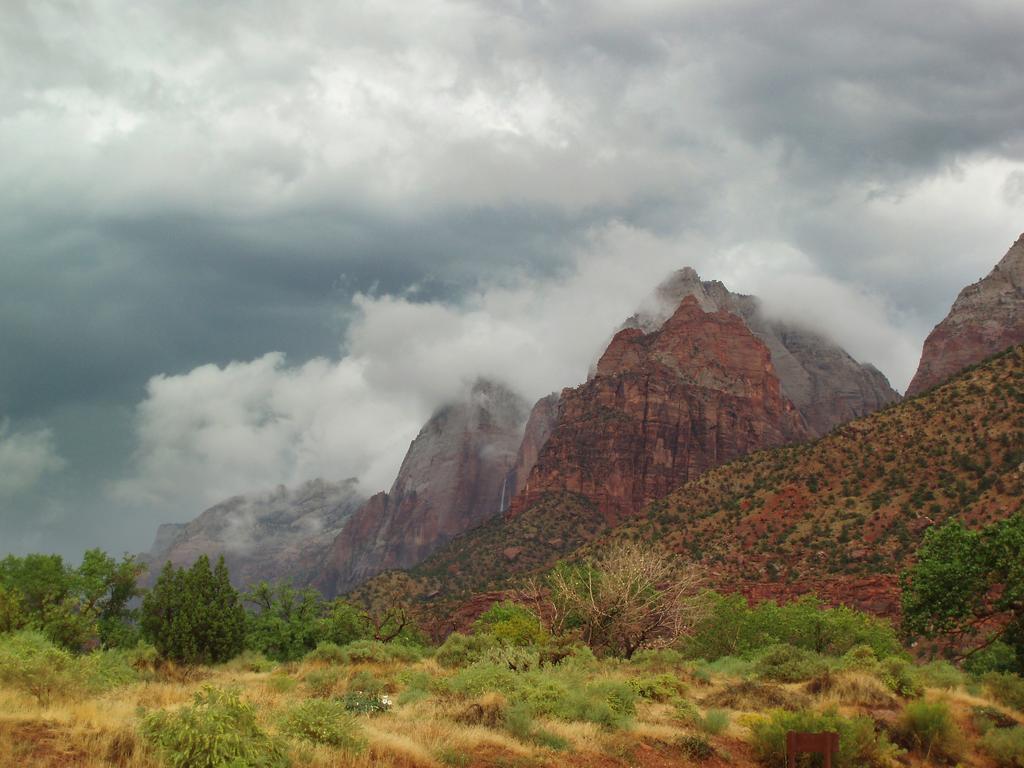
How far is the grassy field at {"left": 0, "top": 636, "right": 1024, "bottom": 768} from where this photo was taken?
442 inches

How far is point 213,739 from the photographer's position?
10.8 meters

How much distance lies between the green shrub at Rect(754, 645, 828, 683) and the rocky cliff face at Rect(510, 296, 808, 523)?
10187cm

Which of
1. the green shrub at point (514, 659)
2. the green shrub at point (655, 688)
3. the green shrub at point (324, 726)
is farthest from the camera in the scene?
the green shrub at point (514, 659)

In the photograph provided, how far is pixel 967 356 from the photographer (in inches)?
5202

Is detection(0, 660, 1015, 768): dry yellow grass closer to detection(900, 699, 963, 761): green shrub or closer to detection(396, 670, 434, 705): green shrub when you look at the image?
detection(396, 670, 434, 705): green shrub

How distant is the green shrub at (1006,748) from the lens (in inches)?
708

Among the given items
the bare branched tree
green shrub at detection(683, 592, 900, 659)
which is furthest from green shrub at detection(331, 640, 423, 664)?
green shrub at detection(683, 592, 900, 659)

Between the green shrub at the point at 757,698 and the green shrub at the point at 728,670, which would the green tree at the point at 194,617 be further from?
the green shrub at the point at 757,698

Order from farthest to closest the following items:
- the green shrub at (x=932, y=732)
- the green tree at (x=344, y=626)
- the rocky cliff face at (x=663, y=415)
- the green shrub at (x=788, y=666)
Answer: the rocky cliff face at (x=663, y=415)
the green tree at (x=344, y=626)
the green shrub at (x=788, y=666)
the green shrub at (x=932, y=732)

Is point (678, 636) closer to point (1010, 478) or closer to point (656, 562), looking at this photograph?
point (656, 562)

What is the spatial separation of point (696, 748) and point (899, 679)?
11.4 m

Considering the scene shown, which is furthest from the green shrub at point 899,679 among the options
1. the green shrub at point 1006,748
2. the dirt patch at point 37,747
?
the dirt patch at point 37,747

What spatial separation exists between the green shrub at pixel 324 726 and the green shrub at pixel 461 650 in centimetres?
1961

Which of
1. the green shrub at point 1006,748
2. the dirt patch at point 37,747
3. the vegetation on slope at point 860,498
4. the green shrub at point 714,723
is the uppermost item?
the vegetation on slope at point 860,498
